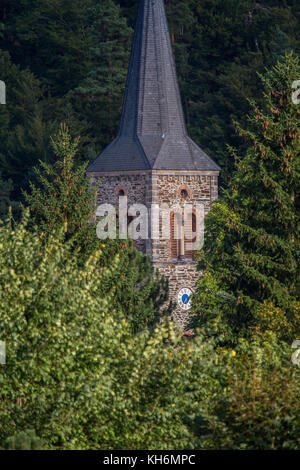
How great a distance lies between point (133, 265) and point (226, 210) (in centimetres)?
473

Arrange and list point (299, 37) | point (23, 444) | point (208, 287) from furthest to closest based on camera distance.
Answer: point (299, 37)
point (208, 287)
point (23, 444)

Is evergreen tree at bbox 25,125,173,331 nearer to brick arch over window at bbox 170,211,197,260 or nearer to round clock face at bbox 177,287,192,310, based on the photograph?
round clock face at bbox 177,287,192,310

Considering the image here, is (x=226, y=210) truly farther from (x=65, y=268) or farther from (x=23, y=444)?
(x=23, y=444)

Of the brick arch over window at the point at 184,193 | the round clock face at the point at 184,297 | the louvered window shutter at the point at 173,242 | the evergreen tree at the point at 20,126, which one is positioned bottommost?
the round clock face at the point at 184,297

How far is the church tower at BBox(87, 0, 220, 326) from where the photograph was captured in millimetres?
46656

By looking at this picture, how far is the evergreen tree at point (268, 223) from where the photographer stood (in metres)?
30.6

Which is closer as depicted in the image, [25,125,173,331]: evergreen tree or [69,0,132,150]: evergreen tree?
[25,125,173,331]: evergreen tree

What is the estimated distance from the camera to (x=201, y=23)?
67.4 m

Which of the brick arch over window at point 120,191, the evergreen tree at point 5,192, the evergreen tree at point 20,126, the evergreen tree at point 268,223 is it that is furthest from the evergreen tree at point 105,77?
the evergreen tree at point 268,223

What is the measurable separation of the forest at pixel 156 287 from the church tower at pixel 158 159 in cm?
464

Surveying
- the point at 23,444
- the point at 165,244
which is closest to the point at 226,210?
the point at 165,244

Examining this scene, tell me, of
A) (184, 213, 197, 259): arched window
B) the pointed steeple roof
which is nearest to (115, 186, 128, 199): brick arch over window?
the pointed steeple roof

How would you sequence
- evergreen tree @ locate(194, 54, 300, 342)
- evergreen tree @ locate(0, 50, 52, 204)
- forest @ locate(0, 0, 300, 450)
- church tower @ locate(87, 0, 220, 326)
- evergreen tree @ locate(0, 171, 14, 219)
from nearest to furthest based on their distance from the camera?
forest @ locate(0, 0, 300, 450) → evergreen tree @ locate(194, 54, 300, 342) → church tower @ locate(87, 0, 220, 326) → evergreen tree @ locate(0, 171, 14, 219) → evergreen tree @ locate(0, 50, 52, 204)

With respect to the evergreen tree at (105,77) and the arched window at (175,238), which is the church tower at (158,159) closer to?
the arched window at (175,238)
